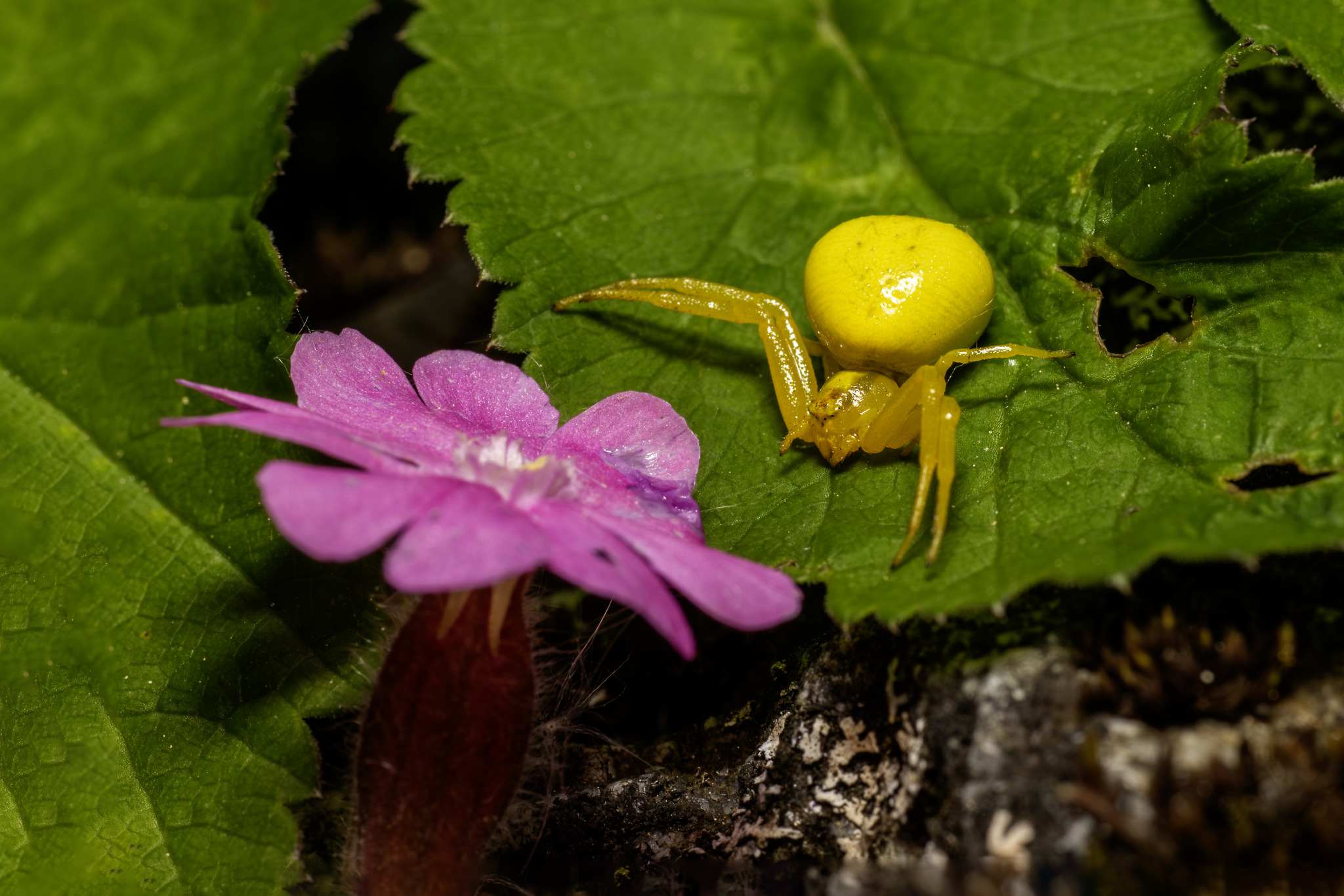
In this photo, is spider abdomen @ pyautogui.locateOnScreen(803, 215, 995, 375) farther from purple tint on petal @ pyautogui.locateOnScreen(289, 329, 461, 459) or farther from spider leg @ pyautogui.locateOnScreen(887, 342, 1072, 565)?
purple tint on petal @ pyautogui.locateOnScreen(289, 329, 461, 459)

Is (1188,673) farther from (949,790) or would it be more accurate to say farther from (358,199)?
(358,199)

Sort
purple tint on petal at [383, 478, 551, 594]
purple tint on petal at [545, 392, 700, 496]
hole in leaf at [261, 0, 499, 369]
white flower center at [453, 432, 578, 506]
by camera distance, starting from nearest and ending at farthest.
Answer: purple tint on petal at [383, 478, 551, 594] → white flower center at [453, 432, 578, 506] → purple tint on petal at [545, 392, 700, 496] → hole in leaf at [261, 0, 499, 369]

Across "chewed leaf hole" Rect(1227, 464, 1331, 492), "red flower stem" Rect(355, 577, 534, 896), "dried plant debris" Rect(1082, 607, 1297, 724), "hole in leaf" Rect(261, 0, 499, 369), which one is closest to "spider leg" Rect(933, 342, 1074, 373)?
"chewed leaf hole" Rect(1227, 464, 1331, 492)

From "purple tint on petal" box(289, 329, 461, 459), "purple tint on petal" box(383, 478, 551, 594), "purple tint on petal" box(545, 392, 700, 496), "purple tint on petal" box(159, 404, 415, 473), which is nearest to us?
"purple tint on petal" box(383, 478, 551, 594)

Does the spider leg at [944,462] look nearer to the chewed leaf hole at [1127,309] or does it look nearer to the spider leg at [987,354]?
the spider leg at [987,354]

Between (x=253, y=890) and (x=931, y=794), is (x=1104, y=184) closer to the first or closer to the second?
(x=931, y=794)
